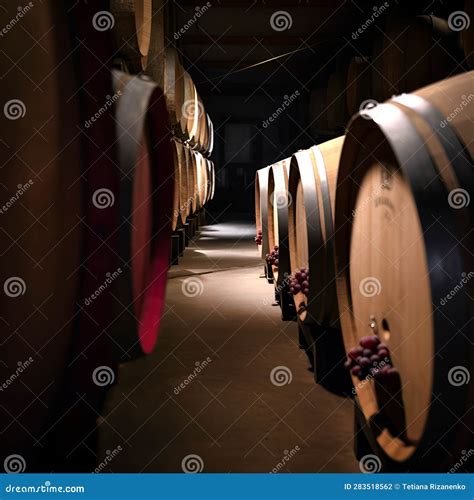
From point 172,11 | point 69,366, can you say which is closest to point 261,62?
point 172,11

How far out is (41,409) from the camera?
1.42m

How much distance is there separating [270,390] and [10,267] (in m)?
2.28

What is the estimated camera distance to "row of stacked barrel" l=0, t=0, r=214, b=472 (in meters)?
1.22

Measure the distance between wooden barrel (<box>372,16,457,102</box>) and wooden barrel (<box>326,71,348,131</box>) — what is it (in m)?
2.65

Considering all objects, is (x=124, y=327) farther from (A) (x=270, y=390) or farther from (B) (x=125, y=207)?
(A) (x=270, y=390)

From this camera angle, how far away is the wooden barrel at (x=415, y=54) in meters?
4.65

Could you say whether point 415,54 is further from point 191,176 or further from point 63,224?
point 63,224

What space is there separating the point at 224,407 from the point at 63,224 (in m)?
1.90

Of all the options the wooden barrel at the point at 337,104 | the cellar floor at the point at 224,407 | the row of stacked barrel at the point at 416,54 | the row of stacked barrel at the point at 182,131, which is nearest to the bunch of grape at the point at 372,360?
the cellar floor at the point at 224,407

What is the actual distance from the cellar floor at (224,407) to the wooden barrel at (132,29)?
1.83 meters

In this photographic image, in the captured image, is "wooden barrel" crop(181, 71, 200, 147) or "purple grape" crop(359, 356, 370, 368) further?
"wooden barrel" crop(181, 71, 200, 147)

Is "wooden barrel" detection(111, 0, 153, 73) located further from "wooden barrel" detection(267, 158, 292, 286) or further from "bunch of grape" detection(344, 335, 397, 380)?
"bunch of grape" detection(344, 335, 397, 380)

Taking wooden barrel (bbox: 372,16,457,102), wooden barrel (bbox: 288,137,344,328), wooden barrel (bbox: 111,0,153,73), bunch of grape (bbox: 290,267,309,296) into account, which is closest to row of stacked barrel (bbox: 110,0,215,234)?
wooden barrel (bbox: 111,0,153,73)

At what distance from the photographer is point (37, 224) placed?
1.29 meters
